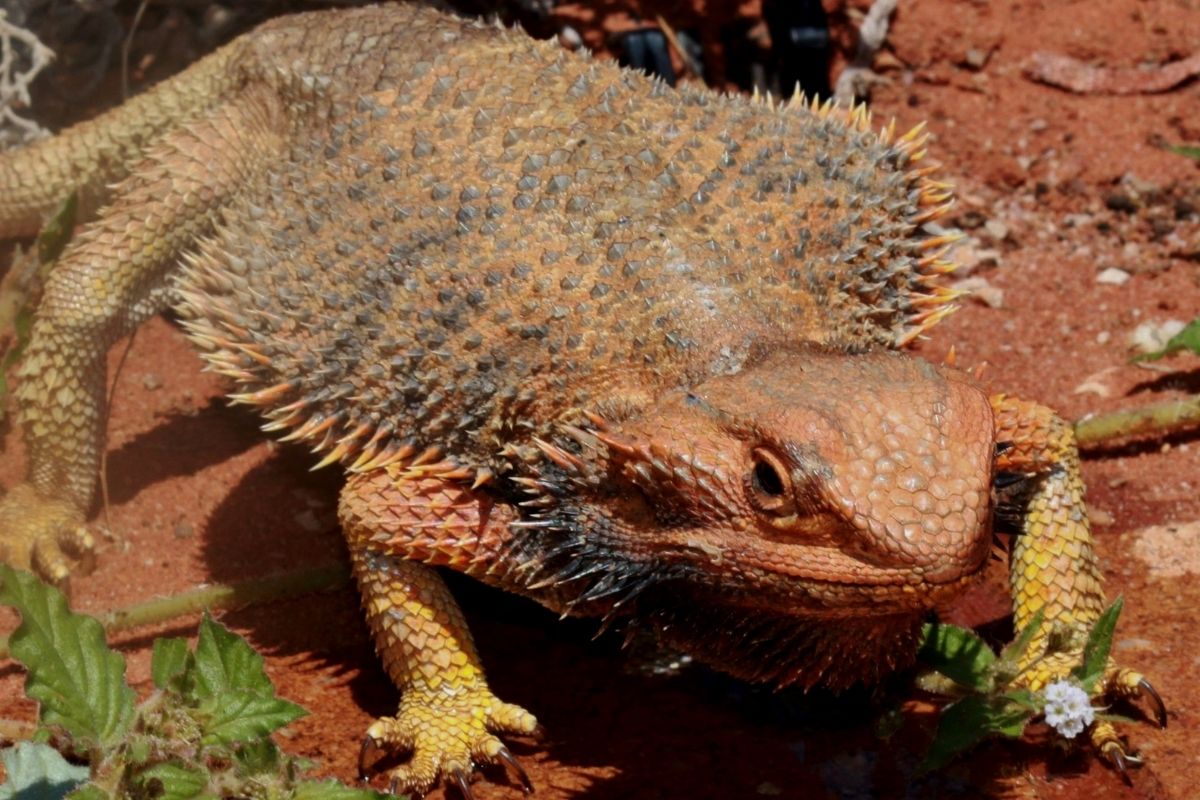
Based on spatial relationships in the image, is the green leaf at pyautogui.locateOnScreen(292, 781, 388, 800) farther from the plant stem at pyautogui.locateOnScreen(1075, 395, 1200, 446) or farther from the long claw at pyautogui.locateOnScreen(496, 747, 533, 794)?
the plant stem at pyautogui.locateOnScreen(1075, 395, 1200, 446)

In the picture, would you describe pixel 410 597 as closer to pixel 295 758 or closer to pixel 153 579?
pixel 295 758

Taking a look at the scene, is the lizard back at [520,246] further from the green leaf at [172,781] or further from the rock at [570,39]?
the rock at [570,39]

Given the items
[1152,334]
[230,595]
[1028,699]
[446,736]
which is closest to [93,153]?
[230,595]

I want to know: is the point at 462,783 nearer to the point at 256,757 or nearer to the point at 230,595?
the point at 256,757

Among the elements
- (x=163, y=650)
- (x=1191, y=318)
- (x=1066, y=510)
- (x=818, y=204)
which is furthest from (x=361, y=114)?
(x=1191, y=318)

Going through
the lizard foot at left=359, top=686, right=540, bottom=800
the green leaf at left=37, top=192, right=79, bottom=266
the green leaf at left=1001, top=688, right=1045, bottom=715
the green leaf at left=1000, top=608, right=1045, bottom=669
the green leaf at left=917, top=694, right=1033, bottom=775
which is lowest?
the lizard foot at left=359, top=686, right=540, bottom=800

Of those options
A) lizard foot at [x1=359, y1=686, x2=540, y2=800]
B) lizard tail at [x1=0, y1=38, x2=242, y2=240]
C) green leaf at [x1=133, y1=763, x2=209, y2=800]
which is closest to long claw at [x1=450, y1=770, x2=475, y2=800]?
lizard foot at [x1=359, y1=686, x2=540, y2=800]
